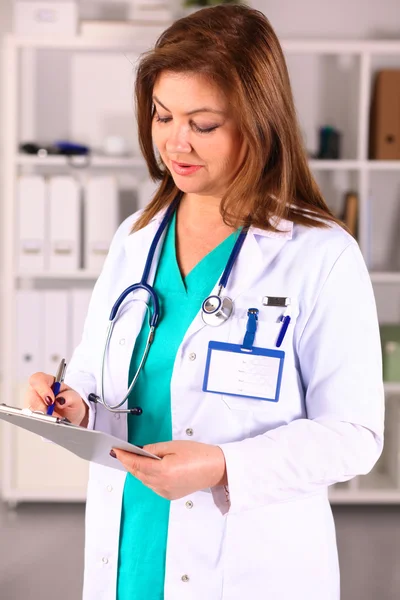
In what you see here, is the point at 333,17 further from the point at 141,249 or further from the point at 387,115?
the point at 141,249

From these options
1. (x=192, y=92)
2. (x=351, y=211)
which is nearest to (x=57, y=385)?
(x=192, y=92)

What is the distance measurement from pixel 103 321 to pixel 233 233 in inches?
11.3

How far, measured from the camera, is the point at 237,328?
123 centimetres

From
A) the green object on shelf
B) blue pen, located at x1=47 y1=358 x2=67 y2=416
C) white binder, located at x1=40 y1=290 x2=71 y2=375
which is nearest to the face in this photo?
blue pen, located at x1=47 y1=358 x2=67 y2=416

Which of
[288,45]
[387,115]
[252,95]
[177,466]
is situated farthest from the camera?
[387,115]

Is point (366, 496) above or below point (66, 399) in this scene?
below

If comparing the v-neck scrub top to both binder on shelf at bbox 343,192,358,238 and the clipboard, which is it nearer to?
the clipboard

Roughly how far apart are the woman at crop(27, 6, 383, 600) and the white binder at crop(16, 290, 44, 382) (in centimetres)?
186

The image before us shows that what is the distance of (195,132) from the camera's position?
3.94 feet

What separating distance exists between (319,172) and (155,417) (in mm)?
2495

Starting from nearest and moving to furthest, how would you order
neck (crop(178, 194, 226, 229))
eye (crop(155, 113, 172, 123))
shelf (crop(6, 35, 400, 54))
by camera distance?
eye (crop(155, 113, 172, 123)) < neck (crop(178, 194, 226, 229)) < shelf (crop(6, 35, 400, 54))

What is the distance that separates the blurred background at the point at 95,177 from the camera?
3.12m

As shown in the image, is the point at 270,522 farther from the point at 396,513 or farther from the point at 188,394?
the point at 396,513

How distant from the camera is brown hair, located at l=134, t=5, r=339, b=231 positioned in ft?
3.81
